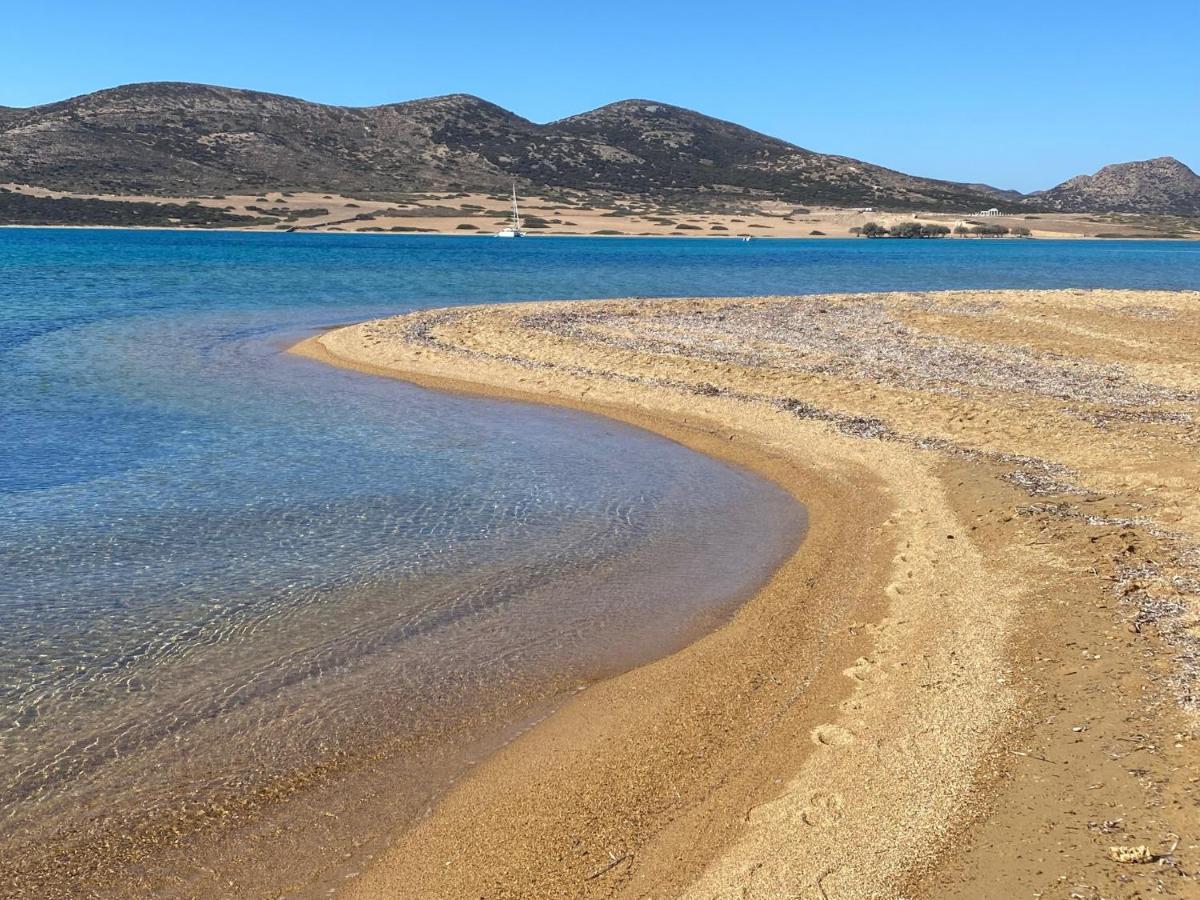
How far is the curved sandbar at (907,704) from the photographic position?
5250mm

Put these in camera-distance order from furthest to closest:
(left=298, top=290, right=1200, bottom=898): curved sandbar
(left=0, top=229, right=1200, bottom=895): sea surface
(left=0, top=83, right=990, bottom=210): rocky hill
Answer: (left=0, top=83, right=990, bottom=210): rocky hill
(left=0, top=229, right=1200, bottom=895): sea surface
(left=298, top=290, right=1200, bottom=898): curved sandbar

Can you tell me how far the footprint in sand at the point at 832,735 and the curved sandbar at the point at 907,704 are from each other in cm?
3

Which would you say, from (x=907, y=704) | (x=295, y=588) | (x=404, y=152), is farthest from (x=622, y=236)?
(x=907, y=704)

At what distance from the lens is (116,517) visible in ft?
37.4

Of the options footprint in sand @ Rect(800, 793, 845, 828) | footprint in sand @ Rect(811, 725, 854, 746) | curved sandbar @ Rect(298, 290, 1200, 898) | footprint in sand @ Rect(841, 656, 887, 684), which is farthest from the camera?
footprint in sand @ Rect(841, 656, 887, 684)

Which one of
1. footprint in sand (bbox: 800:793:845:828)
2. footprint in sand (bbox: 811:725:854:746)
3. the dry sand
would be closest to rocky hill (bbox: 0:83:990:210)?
the dry sand

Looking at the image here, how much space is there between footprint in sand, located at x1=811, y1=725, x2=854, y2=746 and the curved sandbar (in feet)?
0.09

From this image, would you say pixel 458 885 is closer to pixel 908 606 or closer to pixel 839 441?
pixel 908 606

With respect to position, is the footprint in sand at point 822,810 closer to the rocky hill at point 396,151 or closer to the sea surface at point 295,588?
the sea surface at point 295,588

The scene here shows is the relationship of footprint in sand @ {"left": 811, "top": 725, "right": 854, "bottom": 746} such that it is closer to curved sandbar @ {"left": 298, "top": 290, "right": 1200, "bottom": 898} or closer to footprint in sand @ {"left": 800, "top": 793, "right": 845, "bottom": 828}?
curved sandbar @ {"left": 298, "top": 290, "right": 1200, "bottom": 898}

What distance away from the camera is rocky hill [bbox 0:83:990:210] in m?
121

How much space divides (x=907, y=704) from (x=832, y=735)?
27.0 inches

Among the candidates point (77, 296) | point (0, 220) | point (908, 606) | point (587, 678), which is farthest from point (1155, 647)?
point (0, 220)

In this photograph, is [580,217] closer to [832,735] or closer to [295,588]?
[295,588]
